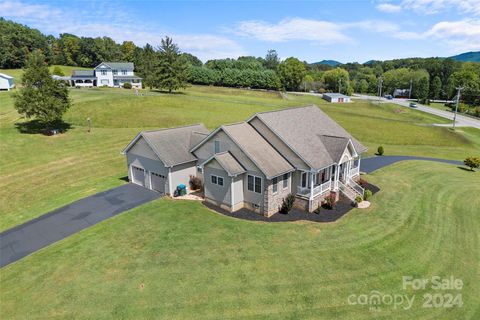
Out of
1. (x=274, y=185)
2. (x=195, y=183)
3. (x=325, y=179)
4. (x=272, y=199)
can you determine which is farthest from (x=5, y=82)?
(x=325, y=179)

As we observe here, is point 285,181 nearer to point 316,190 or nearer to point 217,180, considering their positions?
point 316,190

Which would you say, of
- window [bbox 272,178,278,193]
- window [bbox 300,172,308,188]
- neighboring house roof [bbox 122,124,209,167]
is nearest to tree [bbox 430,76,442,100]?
window [bbox 300,172,308,188]

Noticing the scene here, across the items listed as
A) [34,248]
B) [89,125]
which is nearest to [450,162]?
[34,248]

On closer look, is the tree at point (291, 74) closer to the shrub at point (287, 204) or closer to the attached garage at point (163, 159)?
the attached garage at point (163, 159)

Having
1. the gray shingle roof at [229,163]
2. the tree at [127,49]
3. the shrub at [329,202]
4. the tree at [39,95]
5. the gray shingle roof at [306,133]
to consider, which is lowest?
the shrub at [329,202]

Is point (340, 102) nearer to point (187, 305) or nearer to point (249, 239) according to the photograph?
point (249, 239)

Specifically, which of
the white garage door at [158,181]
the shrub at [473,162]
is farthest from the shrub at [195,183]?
the shrub at [473,162]

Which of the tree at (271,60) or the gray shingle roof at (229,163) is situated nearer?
the gray shingle roof at (229,163)
